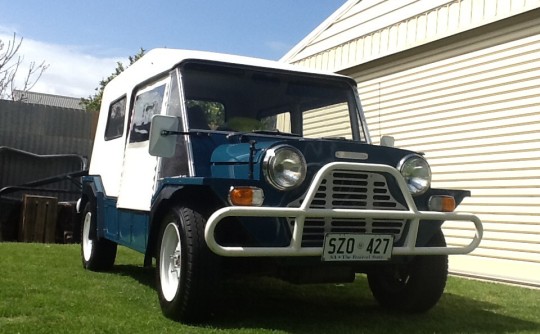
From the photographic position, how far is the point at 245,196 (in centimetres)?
411

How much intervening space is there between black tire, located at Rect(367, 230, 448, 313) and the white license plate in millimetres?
→ 596

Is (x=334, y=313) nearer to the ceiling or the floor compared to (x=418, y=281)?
nearer to the floor

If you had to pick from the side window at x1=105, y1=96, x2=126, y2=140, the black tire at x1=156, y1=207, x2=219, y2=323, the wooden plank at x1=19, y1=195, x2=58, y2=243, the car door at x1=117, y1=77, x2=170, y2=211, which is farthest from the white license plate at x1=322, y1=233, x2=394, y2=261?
the wooden plank at x1=19, y1=195, x2=58, y2=243

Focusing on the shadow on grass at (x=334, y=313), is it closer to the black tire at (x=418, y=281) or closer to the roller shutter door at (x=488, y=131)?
the black tire at (x=418, y=281)

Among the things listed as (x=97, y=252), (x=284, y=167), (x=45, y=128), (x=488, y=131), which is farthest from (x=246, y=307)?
(x=45, y=128)

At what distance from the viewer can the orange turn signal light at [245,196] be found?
13.4 ft

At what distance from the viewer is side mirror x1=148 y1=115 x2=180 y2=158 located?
460 centimetres

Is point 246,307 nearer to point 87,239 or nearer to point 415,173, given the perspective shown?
point 415,173

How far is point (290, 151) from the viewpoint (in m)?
4.23

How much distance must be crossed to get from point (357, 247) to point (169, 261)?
1.39 m

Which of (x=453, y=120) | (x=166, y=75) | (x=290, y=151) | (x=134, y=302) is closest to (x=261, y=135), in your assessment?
(x=290, y=151)

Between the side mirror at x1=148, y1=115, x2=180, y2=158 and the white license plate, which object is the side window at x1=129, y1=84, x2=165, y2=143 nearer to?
the side mirror at x1=148, y1=115, x2=180, y2=158

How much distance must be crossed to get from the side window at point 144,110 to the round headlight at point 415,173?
6.83ft

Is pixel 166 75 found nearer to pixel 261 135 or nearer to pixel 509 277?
pixel 261 135
